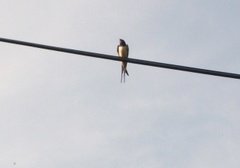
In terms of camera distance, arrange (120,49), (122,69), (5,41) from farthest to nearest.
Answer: (120,49)
(122,69)
(5,41)

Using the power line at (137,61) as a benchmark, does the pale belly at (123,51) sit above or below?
below

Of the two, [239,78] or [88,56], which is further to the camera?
[88,56]

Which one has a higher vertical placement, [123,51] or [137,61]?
[137,61]

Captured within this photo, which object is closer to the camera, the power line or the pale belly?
the power line

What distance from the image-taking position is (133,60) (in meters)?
5.33

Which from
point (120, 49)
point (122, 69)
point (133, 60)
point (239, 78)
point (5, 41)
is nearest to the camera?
point (239, 78)

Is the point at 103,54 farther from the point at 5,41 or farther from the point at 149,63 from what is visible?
the point at 5,41

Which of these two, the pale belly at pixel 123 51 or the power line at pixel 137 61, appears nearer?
the power line at pixel 137 61

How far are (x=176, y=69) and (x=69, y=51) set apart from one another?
1232 millimetres

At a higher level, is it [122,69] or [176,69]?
[176,69]

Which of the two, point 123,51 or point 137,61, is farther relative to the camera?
point 123,51

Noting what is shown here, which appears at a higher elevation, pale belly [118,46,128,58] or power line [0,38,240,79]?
power line [0,38,240,79]

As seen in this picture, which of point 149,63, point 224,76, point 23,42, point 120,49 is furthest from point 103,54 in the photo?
point 120,49

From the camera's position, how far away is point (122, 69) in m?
11.1
